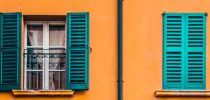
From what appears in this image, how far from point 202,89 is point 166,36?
3.86 ft

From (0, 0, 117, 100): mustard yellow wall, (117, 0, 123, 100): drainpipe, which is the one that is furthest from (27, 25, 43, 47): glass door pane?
(117, 0, 123, 100): drainpipe

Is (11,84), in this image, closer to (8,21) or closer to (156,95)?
(8,21)

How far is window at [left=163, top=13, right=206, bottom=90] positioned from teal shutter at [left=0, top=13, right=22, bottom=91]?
106 inches

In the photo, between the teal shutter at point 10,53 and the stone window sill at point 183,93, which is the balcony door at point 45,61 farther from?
the stone window sill at point 183,93

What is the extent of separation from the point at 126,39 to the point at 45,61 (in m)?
1.58

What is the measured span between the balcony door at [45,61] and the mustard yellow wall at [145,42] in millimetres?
1224

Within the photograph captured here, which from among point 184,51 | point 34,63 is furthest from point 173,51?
point 34,63

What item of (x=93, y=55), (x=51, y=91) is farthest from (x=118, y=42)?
(x=51, y=91)

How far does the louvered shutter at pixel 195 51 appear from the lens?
631 inches

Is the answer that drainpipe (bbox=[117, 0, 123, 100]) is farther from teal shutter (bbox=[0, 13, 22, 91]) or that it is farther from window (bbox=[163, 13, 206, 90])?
teal shutter (bbox=[0, 13, 22, 91])

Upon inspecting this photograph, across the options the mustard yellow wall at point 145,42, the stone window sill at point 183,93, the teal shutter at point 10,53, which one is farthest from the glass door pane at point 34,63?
the stone window sill at point 183,93

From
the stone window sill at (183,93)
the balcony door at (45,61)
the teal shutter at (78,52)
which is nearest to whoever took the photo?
the stone window sill at (183,93)

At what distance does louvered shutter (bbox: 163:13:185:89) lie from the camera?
52.6 ft

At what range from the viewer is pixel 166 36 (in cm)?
1614
